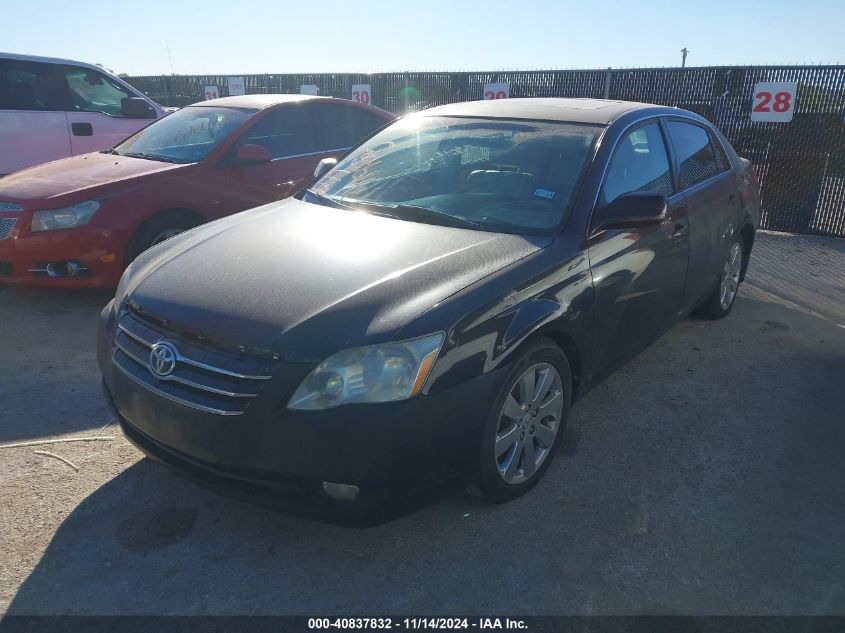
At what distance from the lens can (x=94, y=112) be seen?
26.9 feet

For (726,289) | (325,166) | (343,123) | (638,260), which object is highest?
(343,123)

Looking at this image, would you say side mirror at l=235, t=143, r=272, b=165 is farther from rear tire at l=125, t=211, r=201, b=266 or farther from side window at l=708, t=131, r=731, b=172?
side window at l=708, t=131, r=731, b=172

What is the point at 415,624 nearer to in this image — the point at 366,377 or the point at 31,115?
the point at 366,377

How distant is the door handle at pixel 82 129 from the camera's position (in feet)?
26.4

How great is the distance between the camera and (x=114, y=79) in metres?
8.48

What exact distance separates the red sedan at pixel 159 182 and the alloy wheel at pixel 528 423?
359 centimetres

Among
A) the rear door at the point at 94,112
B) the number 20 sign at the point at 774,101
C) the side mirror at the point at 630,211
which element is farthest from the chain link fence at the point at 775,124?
the side mirror at the point at 630,211

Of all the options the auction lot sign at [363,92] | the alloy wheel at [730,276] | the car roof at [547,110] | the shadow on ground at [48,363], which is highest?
the car roof at [547,110]

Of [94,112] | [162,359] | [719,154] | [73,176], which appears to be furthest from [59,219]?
[719,154]

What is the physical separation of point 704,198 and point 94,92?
7278mm

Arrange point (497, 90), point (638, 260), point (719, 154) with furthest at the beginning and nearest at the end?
point (497, 90) < point (719, 154) < point (638, 260)

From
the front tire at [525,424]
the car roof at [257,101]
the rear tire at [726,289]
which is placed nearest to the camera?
the front tire at [525,424]

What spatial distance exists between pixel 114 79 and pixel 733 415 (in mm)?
8049

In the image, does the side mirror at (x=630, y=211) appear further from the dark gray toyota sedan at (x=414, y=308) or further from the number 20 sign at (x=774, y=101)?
the number 20 sign at (x=774, y=101)
